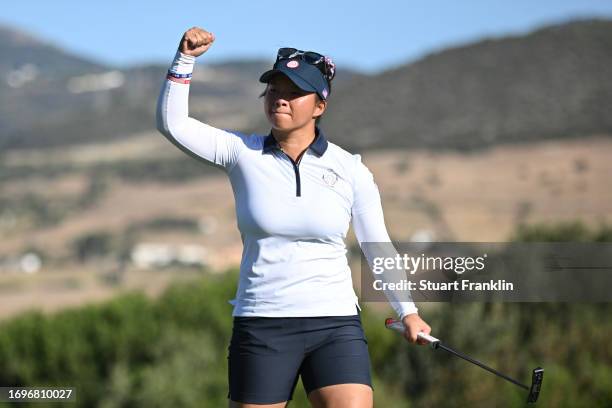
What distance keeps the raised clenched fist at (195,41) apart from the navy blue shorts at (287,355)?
3.23ft

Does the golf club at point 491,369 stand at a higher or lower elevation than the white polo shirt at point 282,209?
lower

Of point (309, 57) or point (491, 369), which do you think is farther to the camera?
point (309, 57)

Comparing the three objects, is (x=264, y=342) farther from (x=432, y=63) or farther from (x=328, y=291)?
(x=432, y=63)

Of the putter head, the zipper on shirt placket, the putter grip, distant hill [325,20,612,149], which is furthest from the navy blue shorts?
distant hill [325,20,612,149]

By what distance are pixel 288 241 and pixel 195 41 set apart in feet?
2.60

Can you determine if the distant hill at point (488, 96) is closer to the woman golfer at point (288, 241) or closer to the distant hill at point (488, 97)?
the distant hill at point (488, 97)

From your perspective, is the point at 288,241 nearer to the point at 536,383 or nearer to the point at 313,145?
the point at 313,145

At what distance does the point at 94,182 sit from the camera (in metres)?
84.4

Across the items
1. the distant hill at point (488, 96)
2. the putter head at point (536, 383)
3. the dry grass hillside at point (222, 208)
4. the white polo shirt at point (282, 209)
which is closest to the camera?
the white polo shirt at point (282, 209)

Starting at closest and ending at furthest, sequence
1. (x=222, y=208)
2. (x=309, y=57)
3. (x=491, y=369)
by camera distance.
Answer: (x=491, y=369), (x=309, y=57), (x=222, y=208)

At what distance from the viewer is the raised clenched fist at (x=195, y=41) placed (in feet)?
12.8

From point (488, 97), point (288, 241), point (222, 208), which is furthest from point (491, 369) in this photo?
point (488, 97)

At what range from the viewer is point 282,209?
12.8ft

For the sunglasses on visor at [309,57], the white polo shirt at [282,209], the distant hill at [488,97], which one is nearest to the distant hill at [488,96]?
the distant hill at [488,97]
